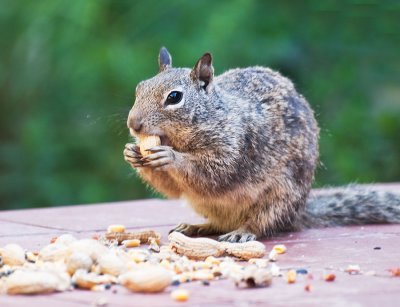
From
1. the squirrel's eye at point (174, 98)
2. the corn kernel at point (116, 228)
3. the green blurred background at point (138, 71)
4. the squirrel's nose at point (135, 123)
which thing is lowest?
the corn kernel at point (116, 228)

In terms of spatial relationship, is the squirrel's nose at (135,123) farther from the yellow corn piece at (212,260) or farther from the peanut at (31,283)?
the peanut at (31,283)

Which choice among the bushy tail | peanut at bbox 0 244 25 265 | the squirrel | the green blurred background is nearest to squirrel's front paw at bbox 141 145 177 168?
the squirrel

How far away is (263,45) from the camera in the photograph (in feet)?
27.0

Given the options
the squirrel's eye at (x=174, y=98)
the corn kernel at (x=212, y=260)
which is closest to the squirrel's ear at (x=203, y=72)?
the squirrel's eye at (x=174, y=98)

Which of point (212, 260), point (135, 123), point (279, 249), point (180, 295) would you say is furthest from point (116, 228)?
point (180, 295)

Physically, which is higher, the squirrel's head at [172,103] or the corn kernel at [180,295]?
the squirrel's head at [172,103]

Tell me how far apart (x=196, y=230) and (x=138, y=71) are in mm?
3130

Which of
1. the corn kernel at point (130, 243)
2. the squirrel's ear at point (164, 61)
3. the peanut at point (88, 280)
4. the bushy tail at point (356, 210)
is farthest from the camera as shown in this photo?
the bushy tail at point (356, 210)

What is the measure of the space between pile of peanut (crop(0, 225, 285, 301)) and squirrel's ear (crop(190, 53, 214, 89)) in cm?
73

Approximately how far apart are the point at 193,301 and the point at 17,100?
5.28 metres

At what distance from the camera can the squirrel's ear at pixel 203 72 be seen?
4.94m

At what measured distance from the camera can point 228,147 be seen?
4844 millimetres

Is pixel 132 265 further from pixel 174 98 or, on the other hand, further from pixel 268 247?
pixel 174 98

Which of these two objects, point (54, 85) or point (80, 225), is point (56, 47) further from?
point (80, 225)
